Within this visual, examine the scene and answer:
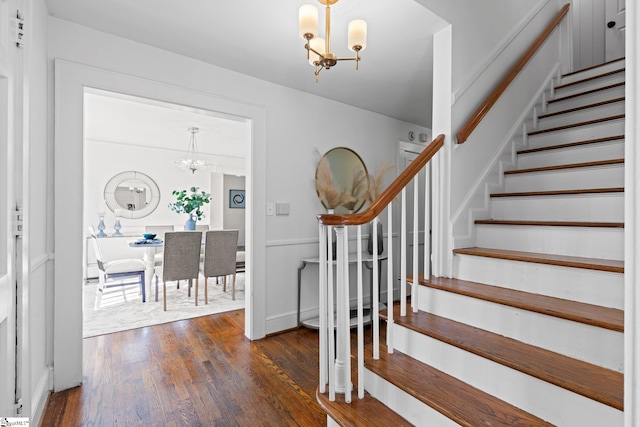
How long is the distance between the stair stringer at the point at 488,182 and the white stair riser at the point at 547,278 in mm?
200

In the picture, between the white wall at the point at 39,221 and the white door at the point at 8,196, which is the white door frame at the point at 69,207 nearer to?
the white wall at the point at 39,221

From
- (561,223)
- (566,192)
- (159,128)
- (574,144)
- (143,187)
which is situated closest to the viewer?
(561,223)

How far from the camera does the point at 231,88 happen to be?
2.82m

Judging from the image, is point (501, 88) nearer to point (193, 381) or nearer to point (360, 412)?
point (360, 412)

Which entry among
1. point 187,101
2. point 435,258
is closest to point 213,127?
point 187,101

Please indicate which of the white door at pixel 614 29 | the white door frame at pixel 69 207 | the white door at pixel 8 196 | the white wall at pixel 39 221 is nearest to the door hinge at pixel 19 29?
the white door at pixel 8 196

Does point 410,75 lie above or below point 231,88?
above

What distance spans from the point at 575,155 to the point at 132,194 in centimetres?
651

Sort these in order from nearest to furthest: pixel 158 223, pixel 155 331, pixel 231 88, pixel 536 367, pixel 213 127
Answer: pixel 536 367 < pixel 231 88 < pixel 155 331 < pixel 213 127 < pixel 158 223

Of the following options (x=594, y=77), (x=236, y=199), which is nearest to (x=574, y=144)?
(x=594, y=77)

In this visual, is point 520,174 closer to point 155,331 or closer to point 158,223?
point 155,331

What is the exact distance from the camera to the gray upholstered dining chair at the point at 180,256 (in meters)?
3.74

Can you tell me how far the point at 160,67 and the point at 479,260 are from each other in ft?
8.79

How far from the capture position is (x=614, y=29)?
3422mm
